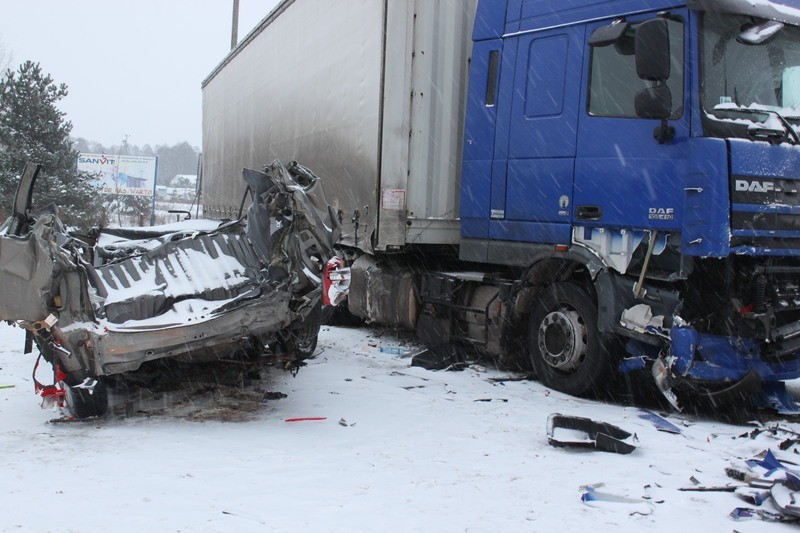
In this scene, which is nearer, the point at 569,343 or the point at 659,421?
the point at 659,421

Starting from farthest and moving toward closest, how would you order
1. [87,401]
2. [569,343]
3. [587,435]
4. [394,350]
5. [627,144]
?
1. [394,350]
2. [569,343]
3. [627,144]
4. [87,401]
5. [587,435]

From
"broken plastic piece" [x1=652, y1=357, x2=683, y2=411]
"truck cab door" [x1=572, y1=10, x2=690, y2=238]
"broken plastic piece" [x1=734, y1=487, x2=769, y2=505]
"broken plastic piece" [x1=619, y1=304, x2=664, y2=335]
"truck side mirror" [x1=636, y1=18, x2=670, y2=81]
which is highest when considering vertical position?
"truck side mirror" [x1=636, y1=18, x2=670, y2=81]

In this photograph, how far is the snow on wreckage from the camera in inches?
209

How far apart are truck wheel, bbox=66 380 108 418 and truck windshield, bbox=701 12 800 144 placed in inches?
189

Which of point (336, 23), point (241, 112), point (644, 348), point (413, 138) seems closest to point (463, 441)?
point (644, 348)

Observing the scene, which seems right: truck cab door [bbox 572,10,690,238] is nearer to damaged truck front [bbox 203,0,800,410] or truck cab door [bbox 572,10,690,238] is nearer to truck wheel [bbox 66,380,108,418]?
damaged truck front [bbox 203,0,800,410]

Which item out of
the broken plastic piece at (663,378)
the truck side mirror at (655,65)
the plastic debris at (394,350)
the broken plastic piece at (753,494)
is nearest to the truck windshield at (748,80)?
the truck side mirror at (655,65)

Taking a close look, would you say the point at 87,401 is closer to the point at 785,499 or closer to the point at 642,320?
the point at 642,320

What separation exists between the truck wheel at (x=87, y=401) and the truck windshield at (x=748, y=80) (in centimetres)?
481

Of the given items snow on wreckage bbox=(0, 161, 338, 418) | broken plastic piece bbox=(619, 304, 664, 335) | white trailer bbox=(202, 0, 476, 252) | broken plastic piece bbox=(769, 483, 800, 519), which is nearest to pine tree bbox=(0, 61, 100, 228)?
white trailer bbox=(202, 0, 476, 252)

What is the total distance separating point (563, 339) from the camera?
709 centimetres

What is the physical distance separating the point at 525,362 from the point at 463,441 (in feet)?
8.63

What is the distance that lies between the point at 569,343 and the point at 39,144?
22.4 m

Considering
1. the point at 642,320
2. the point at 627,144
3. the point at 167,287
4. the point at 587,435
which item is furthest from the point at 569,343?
the point at 167,287
